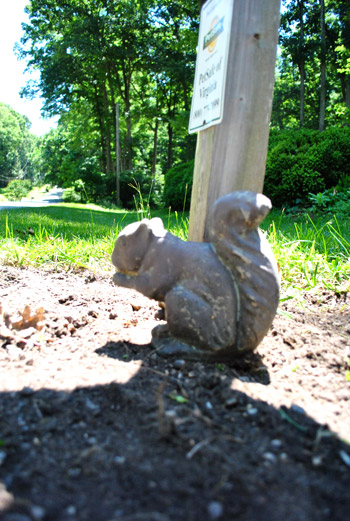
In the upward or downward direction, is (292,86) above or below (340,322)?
above

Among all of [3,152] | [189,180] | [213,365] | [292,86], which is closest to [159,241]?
[213,365]

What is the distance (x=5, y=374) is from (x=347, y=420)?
4.87ft

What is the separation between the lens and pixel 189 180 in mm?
10062

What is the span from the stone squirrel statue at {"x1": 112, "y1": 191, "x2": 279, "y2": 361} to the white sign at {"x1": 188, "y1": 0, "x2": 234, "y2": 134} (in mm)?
590

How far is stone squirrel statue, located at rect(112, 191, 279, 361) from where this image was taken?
170cm

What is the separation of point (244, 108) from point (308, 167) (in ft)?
20.2

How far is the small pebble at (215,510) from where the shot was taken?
0.91 metres

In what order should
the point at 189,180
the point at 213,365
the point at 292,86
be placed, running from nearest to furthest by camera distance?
1. the point at 213,365
2. the point at 189,180
3. the point at 292,86

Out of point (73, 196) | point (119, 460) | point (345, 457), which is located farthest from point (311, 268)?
point (73, 196)

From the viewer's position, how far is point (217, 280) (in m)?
1.73

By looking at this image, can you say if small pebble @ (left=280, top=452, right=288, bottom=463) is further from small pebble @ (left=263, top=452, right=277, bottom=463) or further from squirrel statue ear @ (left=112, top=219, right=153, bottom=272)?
squirrel statue ear @ (left=112, top=219, right=153, bottom=272)

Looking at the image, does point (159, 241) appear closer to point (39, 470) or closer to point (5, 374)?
point (5, 374)

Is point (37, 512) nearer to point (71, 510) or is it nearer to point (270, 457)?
point (71, 510)

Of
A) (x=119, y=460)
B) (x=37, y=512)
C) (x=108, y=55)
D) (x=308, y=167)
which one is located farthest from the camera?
(x=108, y=55)
